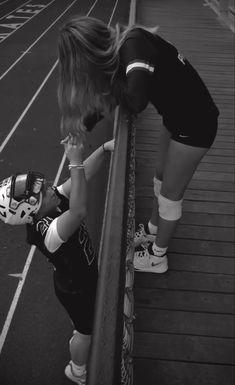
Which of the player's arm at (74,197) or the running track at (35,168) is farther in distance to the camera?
the running track at (35,168)

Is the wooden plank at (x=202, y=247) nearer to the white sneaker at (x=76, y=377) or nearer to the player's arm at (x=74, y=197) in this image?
the white sneaker at (x=76, y=377)

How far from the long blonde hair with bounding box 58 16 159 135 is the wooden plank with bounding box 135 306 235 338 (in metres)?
1.49

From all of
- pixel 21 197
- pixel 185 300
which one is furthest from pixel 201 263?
pixel 21 197

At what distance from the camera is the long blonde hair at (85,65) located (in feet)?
6.56

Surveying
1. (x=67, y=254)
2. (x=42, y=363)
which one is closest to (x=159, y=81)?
(x=67, y=254)

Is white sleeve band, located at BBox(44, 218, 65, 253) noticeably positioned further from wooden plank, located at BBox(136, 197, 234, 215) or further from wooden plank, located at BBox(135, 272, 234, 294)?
wooden plank, located at BBox(136, 197, 234, 215)

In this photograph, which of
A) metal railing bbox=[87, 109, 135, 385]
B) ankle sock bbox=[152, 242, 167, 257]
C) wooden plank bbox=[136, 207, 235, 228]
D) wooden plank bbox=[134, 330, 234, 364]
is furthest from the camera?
wooden plank bbox=[136, 207, 235, 228]

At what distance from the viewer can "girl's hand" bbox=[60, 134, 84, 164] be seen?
2070mm

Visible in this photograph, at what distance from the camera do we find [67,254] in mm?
2287

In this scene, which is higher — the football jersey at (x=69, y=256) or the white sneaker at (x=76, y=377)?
the football jersey at (x=69, y=256)

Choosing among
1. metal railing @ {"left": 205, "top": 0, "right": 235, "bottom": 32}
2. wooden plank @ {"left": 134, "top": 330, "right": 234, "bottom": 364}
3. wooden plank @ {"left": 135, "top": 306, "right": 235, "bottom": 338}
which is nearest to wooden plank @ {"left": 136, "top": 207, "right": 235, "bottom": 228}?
wooden plank @ {"left": 135, "top": 306, "right": 235, "bottom": 338}

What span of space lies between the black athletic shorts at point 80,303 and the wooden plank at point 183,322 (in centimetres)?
54

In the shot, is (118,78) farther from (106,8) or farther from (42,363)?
(106,8)

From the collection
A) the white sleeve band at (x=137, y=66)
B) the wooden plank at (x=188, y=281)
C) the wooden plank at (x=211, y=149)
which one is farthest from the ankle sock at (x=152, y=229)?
the wooden plank at (x=211, y=149)
